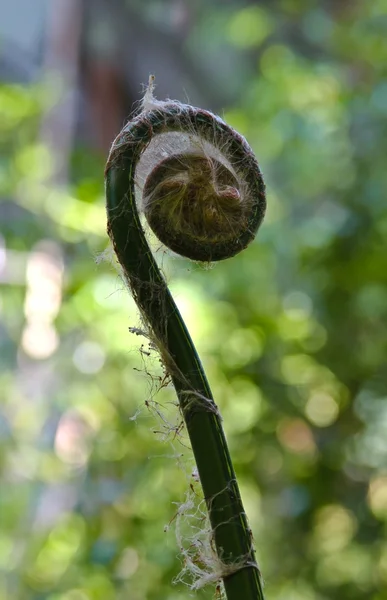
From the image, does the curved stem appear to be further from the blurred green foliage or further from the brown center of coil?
the blurred green foliage

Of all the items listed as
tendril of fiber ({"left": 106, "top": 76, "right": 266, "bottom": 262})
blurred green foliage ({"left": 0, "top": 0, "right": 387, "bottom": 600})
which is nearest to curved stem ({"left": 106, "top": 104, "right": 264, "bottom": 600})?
tendril of fiber ({"left": 106, "top": 76, "right": 266, "bottom": 262})

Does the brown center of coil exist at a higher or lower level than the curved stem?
higher

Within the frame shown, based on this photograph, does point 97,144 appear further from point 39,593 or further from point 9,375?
point 39,593

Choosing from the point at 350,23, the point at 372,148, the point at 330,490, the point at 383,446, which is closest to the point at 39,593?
the point at 330,490

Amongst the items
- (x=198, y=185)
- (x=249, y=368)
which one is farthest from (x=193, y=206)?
(x=249, y=368)

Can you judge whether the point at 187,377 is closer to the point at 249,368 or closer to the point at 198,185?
the point at 198,185

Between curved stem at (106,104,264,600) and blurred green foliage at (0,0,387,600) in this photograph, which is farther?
blurred green foliage at (0,0,387,600)

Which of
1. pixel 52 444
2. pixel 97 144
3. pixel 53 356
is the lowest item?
pixel 52 444
